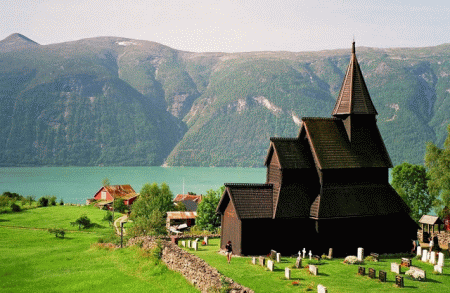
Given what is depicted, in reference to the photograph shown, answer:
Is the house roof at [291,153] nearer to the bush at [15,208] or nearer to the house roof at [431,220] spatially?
the house roof at [431,220]

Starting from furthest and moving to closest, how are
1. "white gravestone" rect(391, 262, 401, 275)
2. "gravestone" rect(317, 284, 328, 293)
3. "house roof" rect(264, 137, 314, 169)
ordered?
"house roof" rect(264, 137, 314, 169) < "white gravestone" rect(391, 262, 401, 275) < "gravestone" rect(317, 284, 328, 293)

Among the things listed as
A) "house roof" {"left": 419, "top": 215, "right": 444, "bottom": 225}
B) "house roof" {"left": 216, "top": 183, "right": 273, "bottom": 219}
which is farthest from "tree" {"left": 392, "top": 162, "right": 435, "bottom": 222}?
"house roof" {"left": 216, "top": 183, "right": 273, "bottom": 219}

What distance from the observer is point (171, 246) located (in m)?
30.6

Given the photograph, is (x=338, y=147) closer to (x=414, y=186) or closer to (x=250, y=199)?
(x=250, y=199)

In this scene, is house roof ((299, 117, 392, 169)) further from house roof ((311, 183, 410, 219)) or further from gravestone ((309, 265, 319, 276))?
gravestone ((309, 265, 319, 276))

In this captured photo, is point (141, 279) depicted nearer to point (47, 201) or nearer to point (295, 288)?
point (295, 288)

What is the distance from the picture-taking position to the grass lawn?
24172 millimetres

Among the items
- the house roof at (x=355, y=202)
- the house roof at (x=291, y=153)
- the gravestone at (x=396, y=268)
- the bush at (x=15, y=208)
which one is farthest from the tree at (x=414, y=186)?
the bush at (x=15, y=208)

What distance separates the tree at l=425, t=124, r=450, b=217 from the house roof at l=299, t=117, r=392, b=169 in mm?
15072

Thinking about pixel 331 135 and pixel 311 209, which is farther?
pixel 331 135

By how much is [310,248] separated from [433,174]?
76.6ft

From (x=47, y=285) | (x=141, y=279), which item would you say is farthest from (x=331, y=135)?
(x=47, y=285)

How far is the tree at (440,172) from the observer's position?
161 feet

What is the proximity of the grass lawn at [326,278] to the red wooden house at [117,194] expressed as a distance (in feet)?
223
